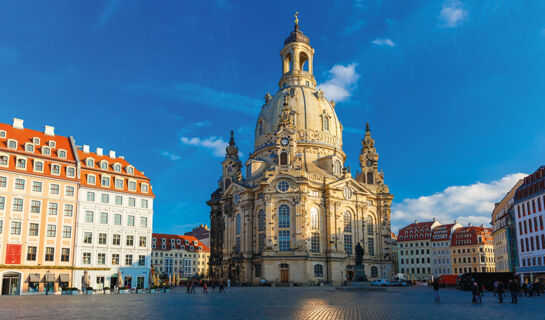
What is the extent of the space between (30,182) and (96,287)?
15.3 m

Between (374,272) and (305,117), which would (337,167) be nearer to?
(305,117)

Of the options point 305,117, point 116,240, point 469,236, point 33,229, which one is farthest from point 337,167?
point 33,229

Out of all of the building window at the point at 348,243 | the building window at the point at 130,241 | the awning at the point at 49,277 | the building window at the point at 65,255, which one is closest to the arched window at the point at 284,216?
the building window at the point at 348,243

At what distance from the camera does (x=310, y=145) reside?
9269 centimetres

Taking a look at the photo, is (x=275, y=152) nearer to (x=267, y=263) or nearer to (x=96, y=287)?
(x=267, y=263)

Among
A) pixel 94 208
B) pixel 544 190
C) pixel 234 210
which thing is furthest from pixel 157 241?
pixel 544 190

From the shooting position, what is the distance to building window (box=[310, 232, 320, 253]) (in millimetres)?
82812

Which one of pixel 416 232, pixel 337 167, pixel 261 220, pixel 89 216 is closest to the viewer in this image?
pixel 89 216

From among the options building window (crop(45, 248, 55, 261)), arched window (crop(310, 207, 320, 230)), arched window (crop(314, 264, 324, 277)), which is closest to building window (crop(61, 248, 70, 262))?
building window (crop(45, 248, 55, 261))

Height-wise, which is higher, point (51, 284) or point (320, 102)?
point (320, 102)

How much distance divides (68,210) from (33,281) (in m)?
9.40

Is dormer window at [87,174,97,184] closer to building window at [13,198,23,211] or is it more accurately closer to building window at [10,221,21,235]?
building window at [13,198,23,211]

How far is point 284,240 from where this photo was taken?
81188 mm

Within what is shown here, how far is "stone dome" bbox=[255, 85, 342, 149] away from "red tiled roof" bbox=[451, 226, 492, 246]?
5209cm
